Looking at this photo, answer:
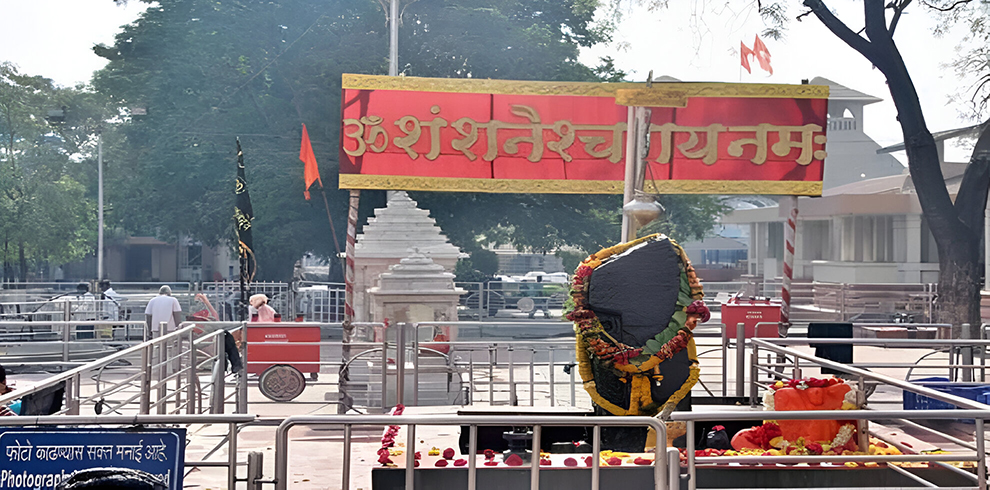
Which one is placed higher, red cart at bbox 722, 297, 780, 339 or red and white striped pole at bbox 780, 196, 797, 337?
red and white striped pole at bbox 780, 196, 797, 337

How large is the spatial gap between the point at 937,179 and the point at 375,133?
12119mm

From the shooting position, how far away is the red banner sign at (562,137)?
11.2 meters

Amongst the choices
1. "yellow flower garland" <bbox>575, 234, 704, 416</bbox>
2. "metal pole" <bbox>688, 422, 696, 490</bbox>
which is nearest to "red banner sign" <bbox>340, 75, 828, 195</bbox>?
"yellow flower garland" <bbox>575, 234, 704, 416</bbox>

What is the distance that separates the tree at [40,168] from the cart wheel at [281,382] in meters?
30.3

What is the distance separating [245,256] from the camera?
16.2m

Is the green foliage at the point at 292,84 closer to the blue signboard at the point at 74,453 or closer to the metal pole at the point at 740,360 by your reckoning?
the metal pole at the point at 740,360

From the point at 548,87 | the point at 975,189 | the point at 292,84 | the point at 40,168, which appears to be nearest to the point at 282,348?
the point at 548,87

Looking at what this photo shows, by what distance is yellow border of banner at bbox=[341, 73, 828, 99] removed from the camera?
11.1 metres

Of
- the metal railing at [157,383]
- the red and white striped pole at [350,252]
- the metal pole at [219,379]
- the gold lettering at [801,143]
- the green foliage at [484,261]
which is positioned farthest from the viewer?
the green foliage at [484,261]

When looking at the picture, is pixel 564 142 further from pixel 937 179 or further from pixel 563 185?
pixel 937 179

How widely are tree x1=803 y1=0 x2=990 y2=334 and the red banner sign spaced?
753 cm

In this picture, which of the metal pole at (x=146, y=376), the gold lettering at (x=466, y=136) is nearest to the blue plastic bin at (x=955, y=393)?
the gold lettering at (x=466, y=136)

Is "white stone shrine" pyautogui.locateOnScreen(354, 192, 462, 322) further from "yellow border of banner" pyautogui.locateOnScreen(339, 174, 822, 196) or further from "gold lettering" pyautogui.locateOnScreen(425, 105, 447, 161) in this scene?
"gold lettering" pyautogui.locateOnScreen(425, 105, 447, 161)

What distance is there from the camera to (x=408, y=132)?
1122cm
